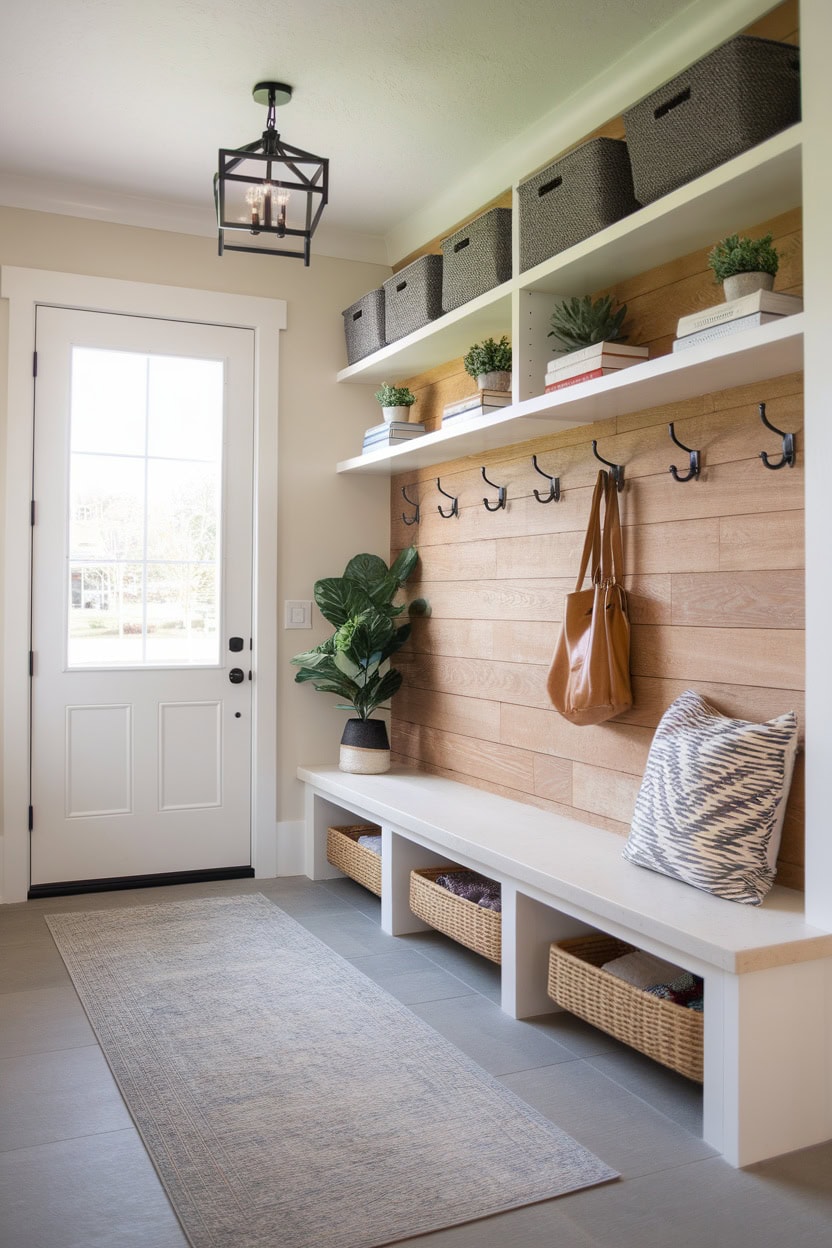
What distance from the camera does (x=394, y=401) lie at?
4090 mm

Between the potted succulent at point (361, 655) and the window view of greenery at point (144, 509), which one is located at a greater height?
the window view of greenery at point (144, 509)

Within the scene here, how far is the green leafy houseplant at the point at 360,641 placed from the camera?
4008mm

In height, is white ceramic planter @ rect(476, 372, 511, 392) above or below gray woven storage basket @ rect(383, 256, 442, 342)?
below

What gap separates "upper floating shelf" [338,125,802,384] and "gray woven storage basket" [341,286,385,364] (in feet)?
1.43

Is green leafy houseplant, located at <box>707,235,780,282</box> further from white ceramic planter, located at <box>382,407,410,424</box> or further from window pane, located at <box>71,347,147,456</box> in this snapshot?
window pane, located at <box>71,347,147,456</box>

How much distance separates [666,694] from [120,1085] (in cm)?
167

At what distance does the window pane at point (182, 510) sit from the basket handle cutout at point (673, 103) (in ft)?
7.51

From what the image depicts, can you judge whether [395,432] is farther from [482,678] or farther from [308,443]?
[482,678]

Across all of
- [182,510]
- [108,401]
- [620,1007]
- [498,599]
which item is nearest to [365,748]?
[498,599]

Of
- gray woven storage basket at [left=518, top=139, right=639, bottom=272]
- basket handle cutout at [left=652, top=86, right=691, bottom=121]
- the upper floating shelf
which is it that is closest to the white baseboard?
the upper floating shelf

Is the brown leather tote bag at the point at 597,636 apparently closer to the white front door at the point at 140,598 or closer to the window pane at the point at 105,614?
the white front door at the point at 140,598

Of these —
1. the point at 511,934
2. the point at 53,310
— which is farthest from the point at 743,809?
the point at 53,310

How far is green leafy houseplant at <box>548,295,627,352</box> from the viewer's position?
2888 millimetres

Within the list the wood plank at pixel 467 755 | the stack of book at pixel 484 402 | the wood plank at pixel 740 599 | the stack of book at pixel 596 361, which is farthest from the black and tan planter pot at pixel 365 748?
the stack of book at pixel 596 361
